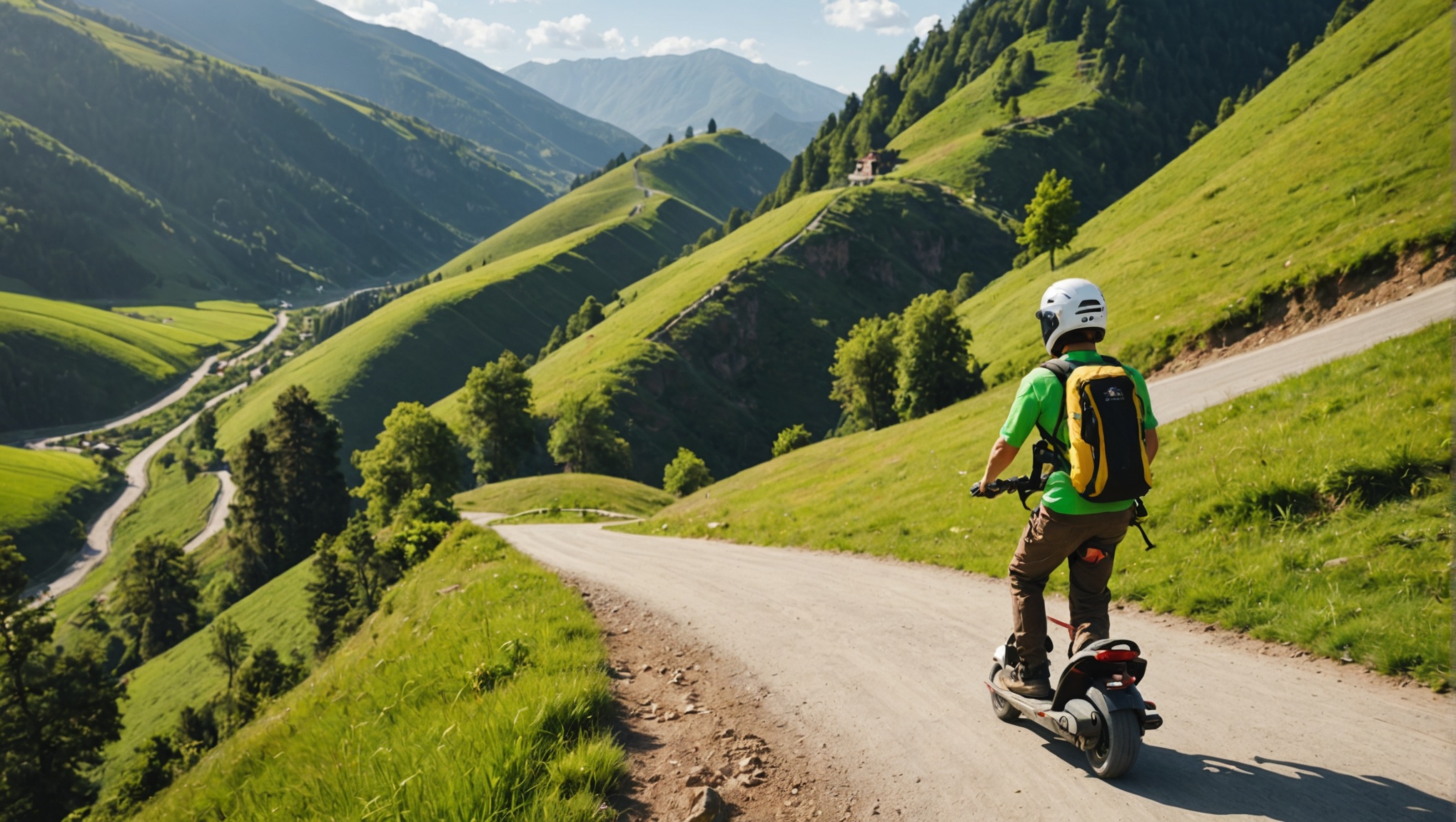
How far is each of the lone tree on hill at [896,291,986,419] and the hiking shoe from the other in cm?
5006

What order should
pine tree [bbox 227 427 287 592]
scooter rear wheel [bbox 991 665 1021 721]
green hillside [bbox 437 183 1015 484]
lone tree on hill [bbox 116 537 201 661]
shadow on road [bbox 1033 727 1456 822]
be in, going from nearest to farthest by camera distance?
shadow on road [bbox 1033 727 1456 822] → scooter rear wheel [bbox 991 665 1021 721] → pine tree [bbox 227 427 287 592] → lone tree on hill [bbox 116 537 201 661] → green hillside [bbox 437 183 1015 484]

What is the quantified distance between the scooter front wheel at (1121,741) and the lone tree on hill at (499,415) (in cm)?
7940

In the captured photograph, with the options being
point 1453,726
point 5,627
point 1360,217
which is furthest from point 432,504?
point 1360,217

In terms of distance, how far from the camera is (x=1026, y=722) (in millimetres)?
6926

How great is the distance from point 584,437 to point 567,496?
28.4 metres

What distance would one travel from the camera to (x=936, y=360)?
55.8 meters

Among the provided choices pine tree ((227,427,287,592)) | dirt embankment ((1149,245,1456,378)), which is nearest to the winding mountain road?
dirt embankment ((1149,245,1456,378))

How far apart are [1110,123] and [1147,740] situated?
219540 mm

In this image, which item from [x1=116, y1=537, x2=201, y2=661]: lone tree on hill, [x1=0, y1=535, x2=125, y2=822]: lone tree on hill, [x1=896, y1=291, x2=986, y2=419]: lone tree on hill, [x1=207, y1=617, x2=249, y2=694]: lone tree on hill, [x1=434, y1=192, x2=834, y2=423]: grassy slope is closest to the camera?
[x1=0, y1=535, x2=125, y2=822]: lone tree on hill

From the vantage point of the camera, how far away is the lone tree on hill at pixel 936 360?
55312 mm

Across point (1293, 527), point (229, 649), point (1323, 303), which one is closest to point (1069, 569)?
point (1293, 527)

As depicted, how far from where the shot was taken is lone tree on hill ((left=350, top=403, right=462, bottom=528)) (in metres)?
69.4

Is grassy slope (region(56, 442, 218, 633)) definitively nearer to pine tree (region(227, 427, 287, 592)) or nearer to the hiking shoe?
pine tree (region(227, 427, 287, 592))

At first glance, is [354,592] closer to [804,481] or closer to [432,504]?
[432,504]
